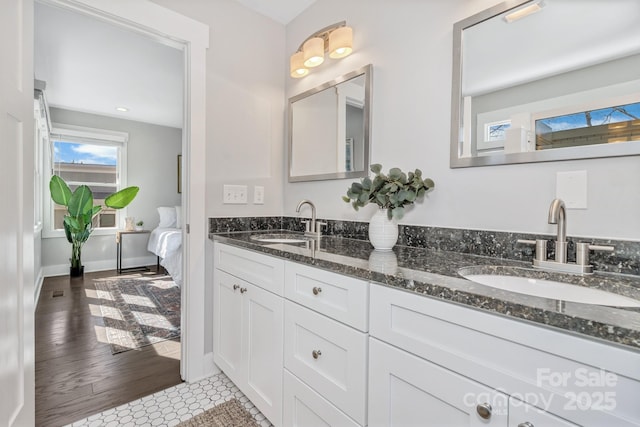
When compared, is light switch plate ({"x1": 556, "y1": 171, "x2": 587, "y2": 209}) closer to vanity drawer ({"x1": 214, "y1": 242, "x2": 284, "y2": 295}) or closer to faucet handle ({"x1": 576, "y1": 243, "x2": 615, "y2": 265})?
faucet handle ({"x1": 576, "y1": 243, "x2": 615, "y2": 265})

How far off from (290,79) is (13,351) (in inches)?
80.4

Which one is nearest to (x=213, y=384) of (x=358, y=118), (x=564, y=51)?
(x=358, y=118)

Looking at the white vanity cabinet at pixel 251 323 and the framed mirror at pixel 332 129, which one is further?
the framed mirror at pixel 332 129

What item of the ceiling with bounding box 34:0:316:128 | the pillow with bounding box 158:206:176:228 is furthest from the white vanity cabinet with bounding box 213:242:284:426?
the pillow with bounding box 158:206:176:228

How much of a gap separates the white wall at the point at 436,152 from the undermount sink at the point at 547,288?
0.23 m

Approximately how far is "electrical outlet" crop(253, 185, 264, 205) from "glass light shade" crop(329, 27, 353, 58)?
976 millimetres

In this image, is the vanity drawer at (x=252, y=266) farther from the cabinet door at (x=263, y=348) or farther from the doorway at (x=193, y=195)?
the doorway at (x=193, y=195)

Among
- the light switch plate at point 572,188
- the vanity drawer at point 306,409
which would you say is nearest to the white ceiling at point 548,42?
the light switch plate at point 572,188

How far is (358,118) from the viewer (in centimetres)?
174

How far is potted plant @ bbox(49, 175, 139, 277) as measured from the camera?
12.8 ft

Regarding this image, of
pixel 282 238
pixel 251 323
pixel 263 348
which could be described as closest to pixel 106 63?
pixel 282 238

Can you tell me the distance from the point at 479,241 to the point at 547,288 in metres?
0.33

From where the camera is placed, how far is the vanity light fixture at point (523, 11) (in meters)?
1.11

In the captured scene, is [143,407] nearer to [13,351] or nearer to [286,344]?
[13,351]
